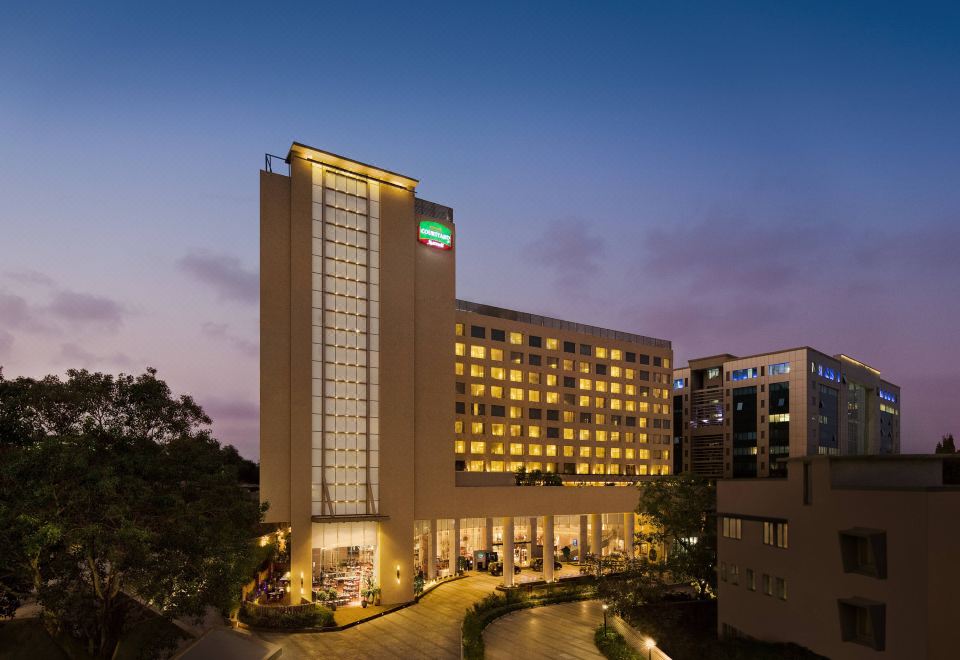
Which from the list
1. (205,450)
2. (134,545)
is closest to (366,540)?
(205,450)

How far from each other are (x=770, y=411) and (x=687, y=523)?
74.5 meters

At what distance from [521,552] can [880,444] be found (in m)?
106

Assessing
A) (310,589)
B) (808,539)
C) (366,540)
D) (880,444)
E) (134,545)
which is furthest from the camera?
(880,444)

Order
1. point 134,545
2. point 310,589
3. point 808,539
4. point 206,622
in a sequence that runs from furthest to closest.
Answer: point 310,589
point 206,622
point 808,539
point 134,545

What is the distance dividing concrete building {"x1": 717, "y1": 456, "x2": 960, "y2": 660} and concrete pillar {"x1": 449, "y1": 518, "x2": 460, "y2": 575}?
1140 inches

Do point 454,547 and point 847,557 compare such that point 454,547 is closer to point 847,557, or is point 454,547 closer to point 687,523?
point 687,523

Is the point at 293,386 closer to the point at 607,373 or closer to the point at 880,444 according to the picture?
the point at 607,373

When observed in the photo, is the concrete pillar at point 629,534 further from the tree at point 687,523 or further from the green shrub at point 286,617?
the green shrub at point 286,617

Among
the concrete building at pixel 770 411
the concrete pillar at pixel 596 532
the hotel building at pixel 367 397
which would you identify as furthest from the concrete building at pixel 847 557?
the concrete building at pixel 770 411

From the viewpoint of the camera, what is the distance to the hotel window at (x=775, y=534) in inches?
1355

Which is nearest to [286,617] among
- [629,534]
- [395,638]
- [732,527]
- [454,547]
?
[395,638]

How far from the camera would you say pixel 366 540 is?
51250 millimetres

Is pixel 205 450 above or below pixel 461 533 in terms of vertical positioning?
above

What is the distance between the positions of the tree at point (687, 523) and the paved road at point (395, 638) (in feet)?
56.1
